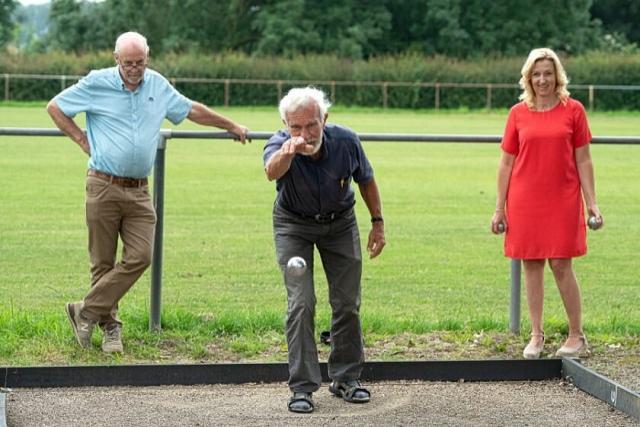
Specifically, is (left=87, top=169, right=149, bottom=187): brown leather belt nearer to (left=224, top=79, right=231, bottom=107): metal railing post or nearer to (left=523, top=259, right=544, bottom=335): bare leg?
(left=523, top=259, right=544, bottom=335): bare leg

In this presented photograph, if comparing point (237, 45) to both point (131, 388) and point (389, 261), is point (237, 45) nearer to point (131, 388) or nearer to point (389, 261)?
point (389, 261)

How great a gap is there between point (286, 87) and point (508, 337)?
51481 millimetres

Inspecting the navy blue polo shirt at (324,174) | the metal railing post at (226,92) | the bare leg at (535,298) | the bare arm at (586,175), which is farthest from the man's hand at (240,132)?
the metal railing post at (226,92)

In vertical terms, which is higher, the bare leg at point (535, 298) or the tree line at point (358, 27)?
the tree line at point (358, 27)

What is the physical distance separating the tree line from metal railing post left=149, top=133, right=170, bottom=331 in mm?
61656

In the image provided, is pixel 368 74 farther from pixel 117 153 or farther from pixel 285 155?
pixel 285 155

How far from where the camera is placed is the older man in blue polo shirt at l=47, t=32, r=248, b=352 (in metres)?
8.06

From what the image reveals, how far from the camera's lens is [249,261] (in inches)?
549

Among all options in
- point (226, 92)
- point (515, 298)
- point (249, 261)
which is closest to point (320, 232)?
point (515, 298)

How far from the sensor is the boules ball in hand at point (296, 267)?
700 centimetres

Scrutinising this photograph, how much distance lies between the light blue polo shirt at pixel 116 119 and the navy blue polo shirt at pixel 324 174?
50.7 inches

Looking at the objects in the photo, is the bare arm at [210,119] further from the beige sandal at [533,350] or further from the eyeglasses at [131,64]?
the beige sandal at [533,350]

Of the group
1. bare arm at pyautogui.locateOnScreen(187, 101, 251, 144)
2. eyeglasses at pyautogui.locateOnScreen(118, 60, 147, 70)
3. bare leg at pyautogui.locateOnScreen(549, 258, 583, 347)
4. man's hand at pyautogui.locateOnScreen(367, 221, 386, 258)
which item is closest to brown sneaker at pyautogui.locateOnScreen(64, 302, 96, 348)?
bare arm at pyautogui.locateOnScreen(187, 101, 251, 144)

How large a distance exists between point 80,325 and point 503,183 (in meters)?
2.83
